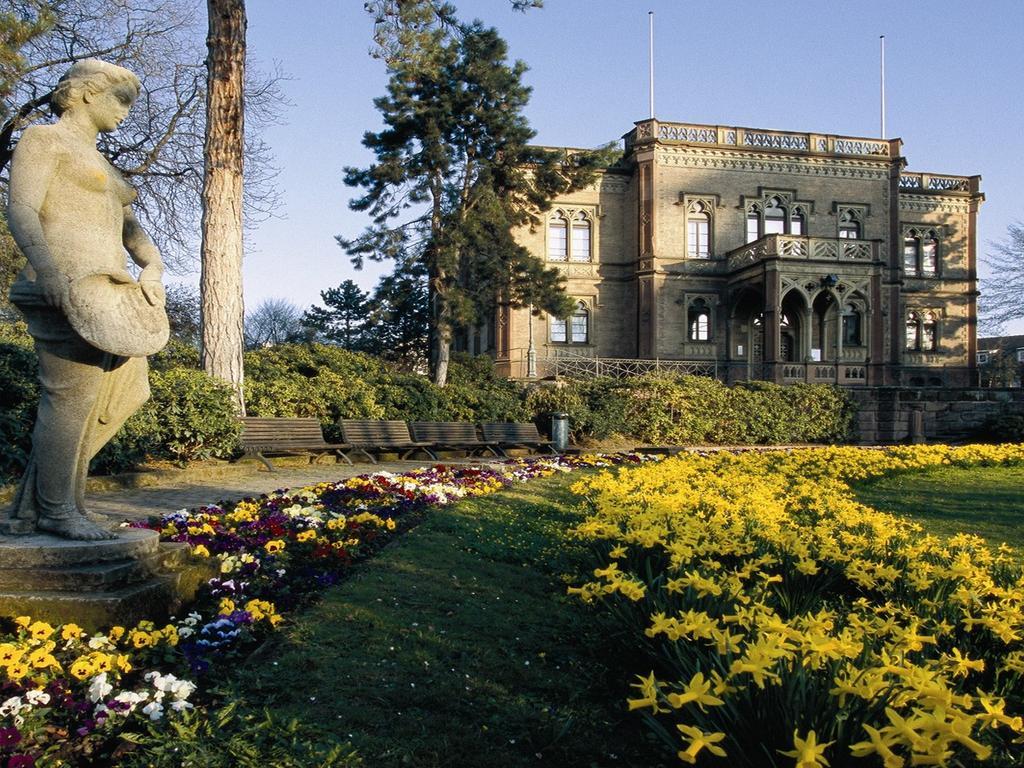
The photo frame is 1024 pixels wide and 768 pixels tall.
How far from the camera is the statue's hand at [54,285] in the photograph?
3.34 metres

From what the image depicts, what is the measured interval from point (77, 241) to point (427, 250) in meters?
21.4

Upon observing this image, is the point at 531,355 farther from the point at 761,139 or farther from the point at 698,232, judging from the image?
the point at 761,139

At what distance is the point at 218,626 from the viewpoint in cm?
339

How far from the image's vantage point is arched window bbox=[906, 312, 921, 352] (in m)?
39.5

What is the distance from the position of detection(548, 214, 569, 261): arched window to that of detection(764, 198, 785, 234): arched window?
962 centimetres

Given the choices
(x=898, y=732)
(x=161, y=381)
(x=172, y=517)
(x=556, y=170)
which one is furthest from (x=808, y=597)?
(x=556, y=170)

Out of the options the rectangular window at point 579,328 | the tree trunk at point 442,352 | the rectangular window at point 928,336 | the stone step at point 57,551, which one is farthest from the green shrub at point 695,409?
the rectangular window at point 928,336

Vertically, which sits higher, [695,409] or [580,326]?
[580,326]

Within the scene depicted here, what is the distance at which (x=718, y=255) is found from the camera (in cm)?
3534

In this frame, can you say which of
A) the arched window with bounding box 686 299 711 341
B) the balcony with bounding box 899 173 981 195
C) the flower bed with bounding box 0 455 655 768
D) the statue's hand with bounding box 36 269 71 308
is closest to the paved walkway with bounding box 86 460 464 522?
the flower bed with bounding box 0 455 655 768

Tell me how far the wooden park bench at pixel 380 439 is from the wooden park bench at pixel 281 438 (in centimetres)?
40

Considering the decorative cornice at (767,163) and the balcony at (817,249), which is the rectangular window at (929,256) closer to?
the decorative cornice at (767,163)

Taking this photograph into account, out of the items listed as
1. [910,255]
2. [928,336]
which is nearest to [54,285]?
[928,336]

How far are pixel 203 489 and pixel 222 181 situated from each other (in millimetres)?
5094
